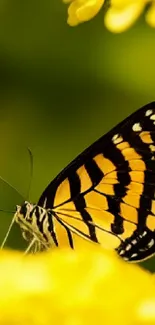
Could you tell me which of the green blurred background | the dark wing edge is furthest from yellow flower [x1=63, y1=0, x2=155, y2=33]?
the green blurred background

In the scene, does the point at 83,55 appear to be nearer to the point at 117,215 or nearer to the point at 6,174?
the point at 6,174

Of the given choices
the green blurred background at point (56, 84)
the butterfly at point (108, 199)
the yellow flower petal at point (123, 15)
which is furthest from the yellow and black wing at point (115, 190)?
the green blurred background at point (56, 84)

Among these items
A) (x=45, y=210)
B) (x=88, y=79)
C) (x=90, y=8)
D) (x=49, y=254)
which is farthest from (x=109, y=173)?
(x=88, y=79)

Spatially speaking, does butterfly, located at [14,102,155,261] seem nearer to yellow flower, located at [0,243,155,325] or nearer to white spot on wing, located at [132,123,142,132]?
white spot on wing, located at [132,123,142,132]

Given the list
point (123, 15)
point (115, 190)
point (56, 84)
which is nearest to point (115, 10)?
point (123, 15)

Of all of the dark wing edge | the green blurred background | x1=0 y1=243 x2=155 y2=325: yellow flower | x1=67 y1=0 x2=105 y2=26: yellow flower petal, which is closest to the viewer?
x1=0 y1=243 x2=155 y2=325: yellow flower

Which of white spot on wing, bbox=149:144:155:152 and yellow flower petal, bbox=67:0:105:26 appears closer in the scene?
yellow flower petal, bbox=67:0:105:26

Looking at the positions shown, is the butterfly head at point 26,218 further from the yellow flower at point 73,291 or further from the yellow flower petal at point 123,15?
the yellow flower at point 73,291

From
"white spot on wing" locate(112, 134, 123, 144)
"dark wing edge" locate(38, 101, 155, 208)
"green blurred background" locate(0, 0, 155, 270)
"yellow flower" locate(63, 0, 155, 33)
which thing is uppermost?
"green blurred background" locate(0, 0, 155, 270)
